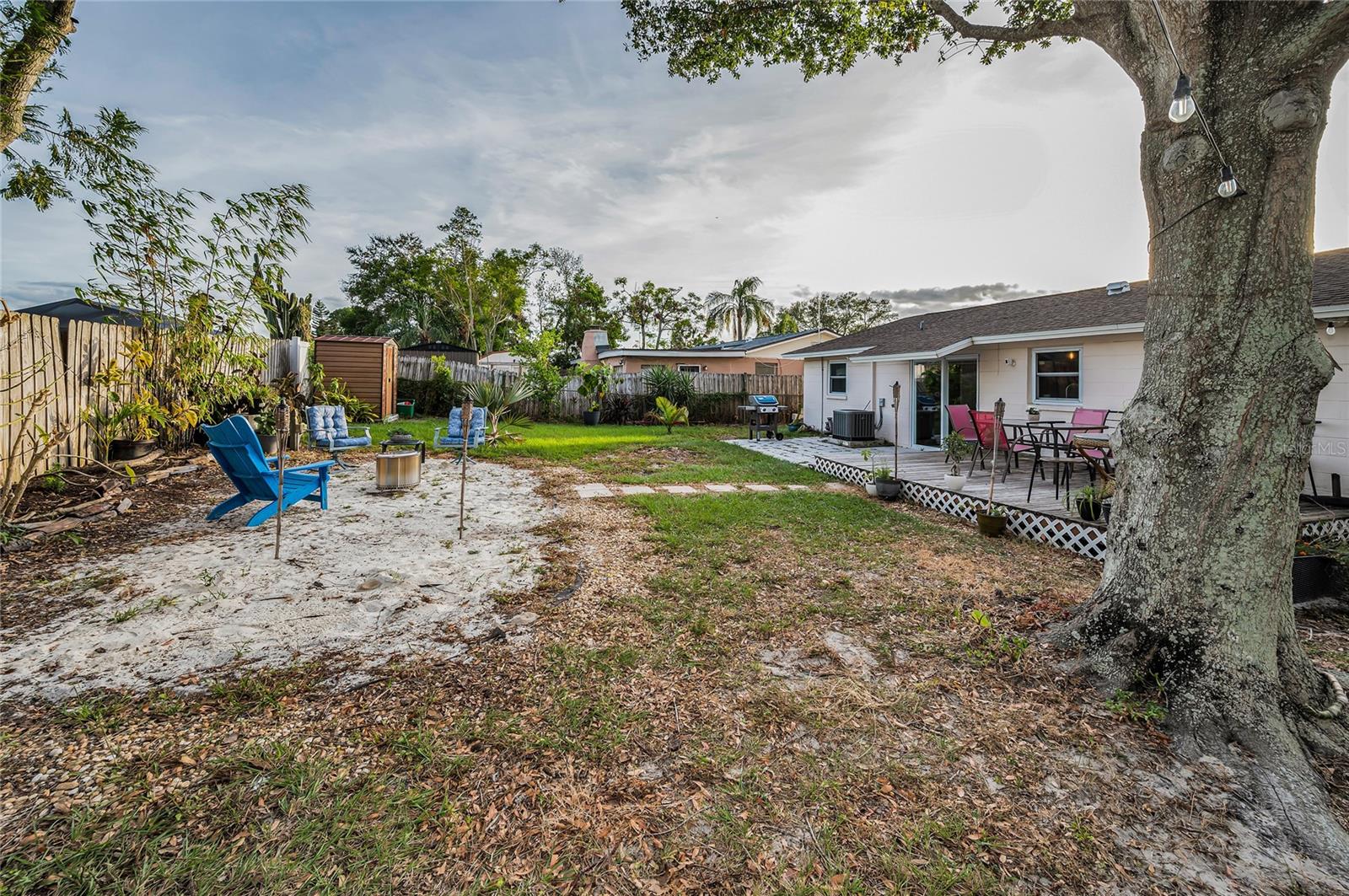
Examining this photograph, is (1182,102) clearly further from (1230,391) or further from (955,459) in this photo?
(955,459)

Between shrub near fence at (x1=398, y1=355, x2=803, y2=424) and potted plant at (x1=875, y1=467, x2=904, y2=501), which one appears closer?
potted plant at (x1=875, y1=467, x2=904, y2=501)

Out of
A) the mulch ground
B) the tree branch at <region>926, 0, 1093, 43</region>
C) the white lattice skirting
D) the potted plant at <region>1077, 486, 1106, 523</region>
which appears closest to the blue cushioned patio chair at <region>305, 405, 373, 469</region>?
the mulch ground

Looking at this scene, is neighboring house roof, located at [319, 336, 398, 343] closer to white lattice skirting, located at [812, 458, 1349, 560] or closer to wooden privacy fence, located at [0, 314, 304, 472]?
wooden privacy fence, located at [0, 314, 304, 472]

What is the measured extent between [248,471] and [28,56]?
4441mm

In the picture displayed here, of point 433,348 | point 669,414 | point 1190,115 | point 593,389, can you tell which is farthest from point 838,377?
point 433,348

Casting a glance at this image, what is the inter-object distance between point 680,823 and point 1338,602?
5.73 metres

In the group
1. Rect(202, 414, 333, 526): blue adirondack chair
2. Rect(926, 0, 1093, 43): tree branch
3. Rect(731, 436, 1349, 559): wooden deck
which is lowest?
Rect(731, 436, 1349, 559): wooden deck

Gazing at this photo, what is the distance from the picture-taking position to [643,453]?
11961mm

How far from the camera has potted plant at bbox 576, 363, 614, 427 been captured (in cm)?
1850

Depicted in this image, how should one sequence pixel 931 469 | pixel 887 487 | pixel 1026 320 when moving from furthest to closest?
pixel 1026 320
pixel 931 469
pixel 887 487

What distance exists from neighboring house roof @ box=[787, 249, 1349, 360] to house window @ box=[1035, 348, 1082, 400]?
0.56m

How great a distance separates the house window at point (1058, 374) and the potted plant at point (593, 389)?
1256 cm

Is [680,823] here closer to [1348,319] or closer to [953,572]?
[953,572]

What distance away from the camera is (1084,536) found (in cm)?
535
